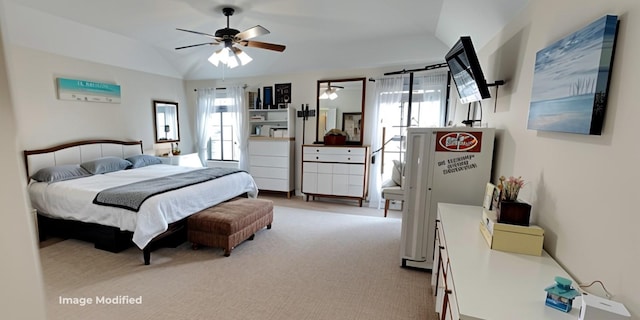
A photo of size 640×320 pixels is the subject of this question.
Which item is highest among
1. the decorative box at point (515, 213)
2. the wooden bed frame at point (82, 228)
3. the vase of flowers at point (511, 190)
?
the vase of flowers at point (511, 190)

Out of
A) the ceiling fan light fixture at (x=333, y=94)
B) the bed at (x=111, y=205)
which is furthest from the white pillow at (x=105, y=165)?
the ceiling fan light fixture at (x=333, y=94)

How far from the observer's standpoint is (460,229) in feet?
5.73

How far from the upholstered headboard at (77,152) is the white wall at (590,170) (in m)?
4.95

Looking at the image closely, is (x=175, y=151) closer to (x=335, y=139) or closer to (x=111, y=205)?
(x=111, y=205)

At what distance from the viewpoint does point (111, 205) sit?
9.18 ft

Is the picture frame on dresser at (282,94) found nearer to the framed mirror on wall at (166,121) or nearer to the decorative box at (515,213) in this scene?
the framed mirror on wall at (166,121)

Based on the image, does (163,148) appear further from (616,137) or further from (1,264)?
(616,137)

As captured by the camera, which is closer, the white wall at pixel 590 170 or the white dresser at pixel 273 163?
the white wall at pixel 590 170

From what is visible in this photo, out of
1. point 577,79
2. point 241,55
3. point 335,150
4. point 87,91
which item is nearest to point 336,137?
point 335,150

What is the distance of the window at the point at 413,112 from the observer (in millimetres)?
4363

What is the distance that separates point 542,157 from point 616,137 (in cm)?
58

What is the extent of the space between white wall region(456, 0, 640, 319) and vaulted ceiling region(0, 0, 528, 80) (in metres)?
0.75

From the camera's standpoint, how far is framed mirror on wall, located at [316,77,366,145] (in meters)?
4.98

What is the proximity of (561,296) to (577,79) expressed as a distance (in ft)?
3.07
